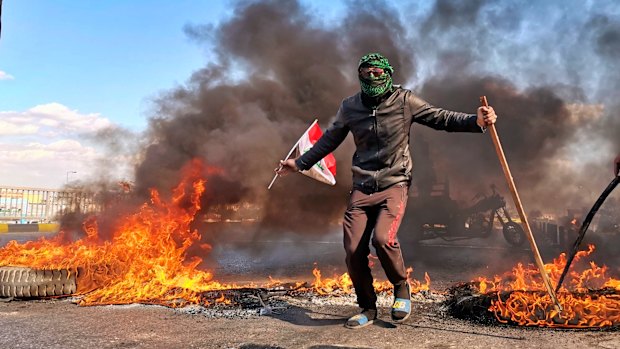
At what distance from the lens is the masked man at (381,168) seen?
3273mm

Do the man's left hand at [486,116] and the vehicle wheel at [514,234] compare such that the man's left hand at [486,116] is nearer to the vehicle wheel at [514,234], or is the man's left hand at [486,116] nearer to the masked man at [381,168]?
the masked man at [381,168]

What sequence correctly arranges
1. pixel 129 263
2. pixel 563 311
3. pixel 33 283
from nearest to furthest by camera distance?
pixel 563 311 → pixel 33 283 → pixel 129 263

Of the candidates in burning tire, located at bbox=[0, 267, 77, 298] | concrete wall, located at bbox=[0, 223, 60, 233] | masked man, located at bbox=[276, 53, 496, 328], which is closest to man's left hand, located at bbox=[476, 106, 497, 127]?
masked man, located at bbox=[276, 53, 496, 328]

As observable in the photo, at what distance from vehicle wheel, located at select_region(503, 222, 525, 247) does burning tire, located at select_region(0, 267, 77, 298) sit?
1125 cm

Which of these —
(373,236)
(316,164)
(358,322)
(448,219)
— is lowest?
(358,322)

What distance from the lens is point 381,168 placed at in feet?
11.3

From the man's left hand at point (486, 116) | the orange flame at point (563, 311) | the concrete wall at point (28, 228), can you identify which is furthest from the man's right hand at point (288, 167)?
the concrete wall at point (28, 228)

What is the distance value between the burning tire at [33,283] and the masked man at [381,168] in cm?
304

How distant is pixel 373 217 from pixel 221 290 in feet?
6.76

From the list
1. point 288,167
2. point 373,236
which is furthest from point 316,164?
point 373,236

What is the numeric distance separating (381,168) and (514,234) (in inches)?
413

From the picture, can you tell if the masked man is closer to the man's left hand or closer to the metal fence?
the man's left hand

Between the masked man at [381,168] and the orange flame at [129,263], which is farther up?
the masked man at [381,168]

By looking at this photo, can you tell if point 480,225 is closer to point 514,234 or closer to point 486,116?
point 514,234
